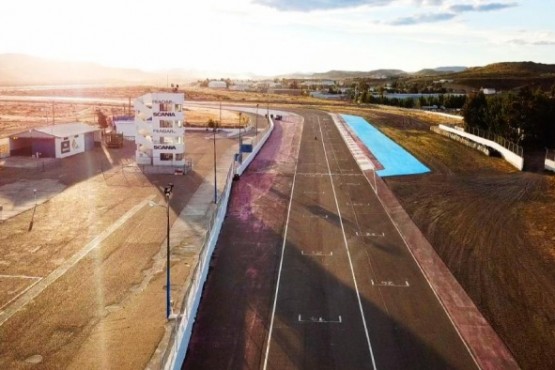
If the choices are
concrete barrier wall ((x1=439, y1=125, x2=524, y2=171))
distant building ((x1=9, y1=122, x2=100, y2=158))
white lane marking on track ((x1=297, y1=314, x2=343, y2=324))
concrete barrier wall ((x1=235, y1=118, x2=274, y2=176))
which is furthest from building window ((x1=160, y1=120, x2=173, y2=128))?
concrete barrier wall ((x1=439, y1=125, x2=524, y2=171))

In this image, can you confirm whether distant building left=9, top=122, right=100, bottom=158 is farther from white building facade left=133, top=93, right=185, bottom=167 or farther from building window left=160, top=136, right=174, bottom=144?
building window left=160, top=136, right=174, bottom=144

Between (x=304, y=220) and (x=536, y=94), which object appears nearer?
(x=304, y=220)

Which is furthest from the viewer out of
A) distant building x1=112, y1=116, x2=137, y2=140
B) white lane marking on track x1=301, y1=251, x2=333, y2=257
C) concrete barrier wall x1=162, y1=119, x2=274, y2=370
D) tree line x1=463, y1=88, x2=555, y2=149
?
distant building x1=112, y1=116, x2=137, y2=140

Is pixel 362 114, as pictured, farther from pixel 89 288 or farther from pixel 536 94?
pixel 89 288

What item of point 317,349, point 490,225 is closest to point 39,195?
point 317,349

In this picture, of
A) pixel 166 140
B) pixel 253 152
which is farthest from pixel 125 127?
pixel 166 140
